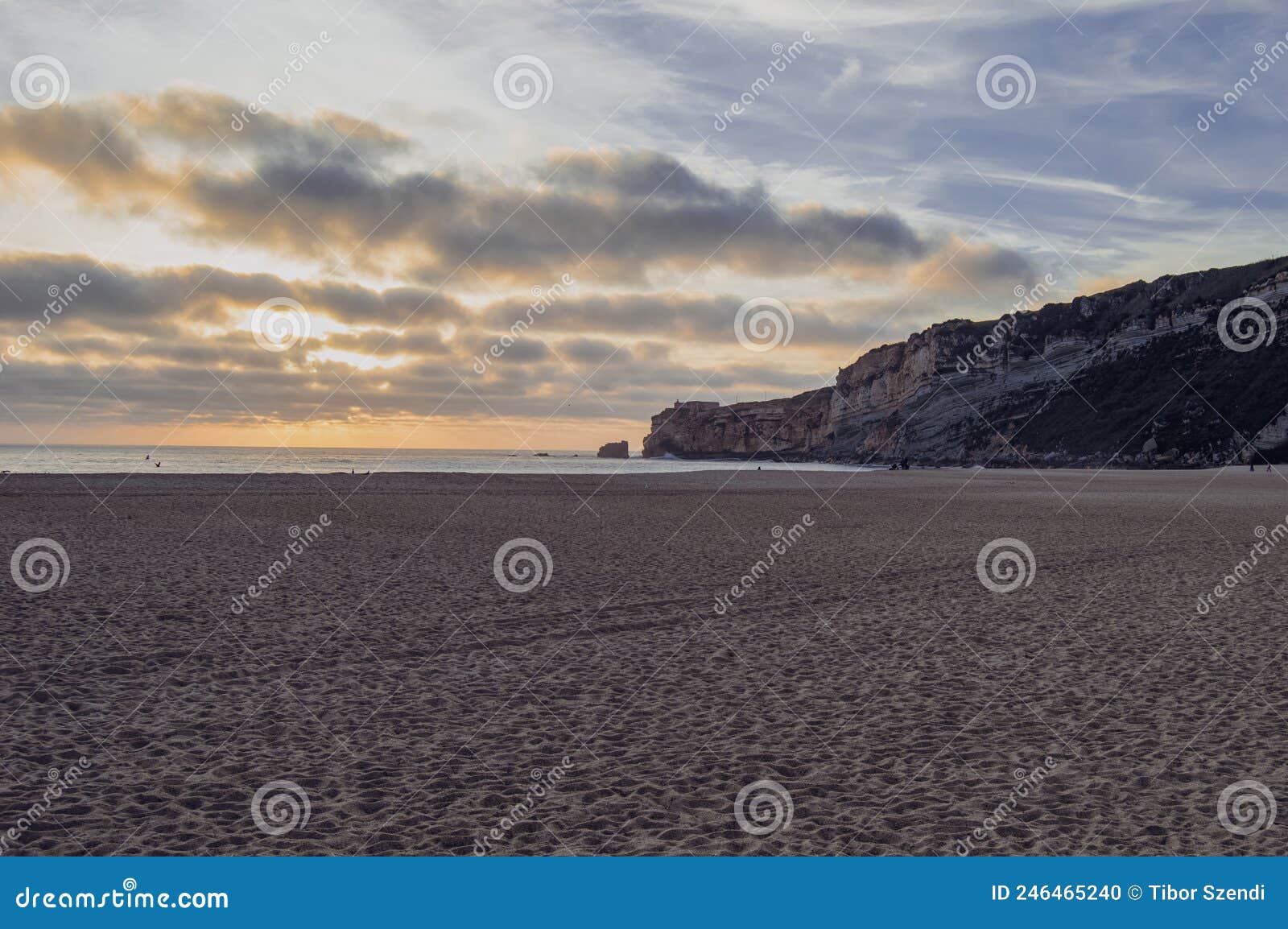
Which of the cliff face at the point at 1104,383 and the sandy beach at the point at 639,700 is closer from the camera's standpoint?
the sandy beach at the point at 639,700

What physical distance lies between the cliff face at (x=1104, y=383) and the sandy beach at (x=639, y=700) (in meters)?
94.2

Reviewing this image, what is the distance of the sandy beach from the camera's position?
226 inches

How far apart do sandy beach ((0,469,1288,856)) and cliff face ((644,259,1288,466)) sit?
309ft

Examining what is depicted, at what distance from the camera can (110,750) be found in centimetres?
709

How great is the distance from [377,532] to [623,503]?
14.2 meters

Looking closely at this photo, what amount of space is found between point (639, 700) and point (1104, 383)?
131 m

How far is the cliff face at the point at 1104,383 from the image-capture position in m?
101

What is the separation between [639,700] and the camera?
28.7ft

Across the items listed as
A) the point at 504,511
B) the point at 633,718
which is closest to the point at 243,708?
the point at 633,718

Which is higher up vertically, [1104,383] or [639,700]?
[1104,383]

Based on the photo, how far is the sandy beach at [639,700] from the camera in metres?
5.74

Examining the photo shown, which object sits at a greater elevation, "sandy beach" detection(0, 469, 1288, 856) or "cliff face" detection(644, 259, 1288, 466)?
"cliff face" detection(644, 259, 1288, 466)

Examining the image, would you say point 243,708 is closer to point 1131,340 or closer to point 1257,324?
point 1257,324

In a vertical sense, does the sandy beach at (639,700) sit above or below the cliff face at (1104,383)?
below
